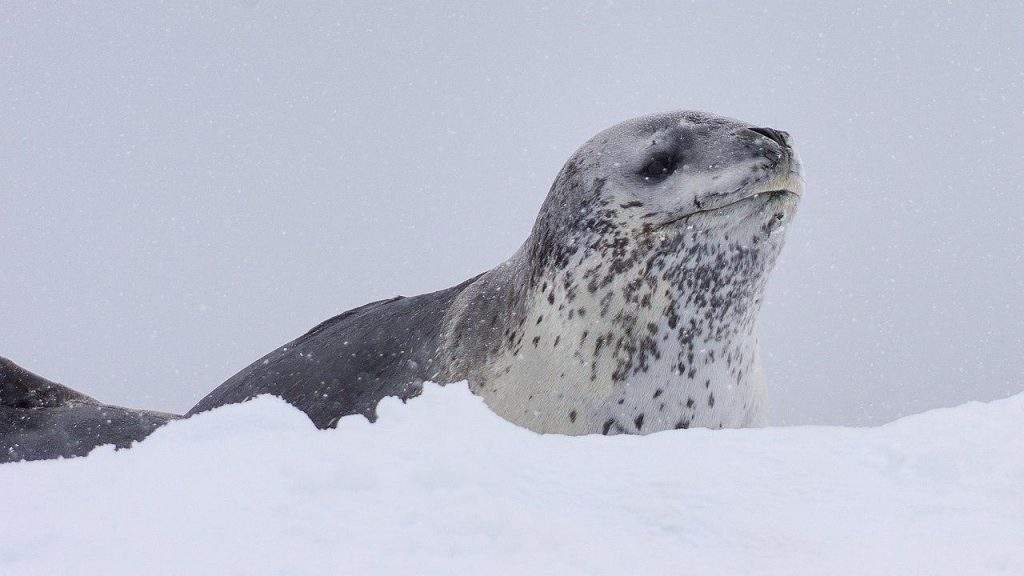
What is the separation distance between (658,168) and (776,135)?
0.58 meters

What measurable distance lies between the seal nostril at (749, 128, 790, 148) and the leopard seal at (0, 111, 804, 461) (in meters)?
0.01

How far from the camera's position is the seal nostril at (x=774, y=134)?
4.79m

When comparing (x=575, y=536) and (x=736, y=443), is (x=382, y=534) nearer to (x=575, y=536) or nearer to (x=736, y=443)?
(x=575, y=536)

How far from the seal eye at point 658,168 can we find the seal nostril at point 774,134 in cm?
42

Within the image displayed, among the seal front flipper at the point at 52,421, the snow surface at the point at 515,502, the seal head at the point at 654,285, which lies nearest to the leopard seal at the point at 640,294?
the seal head at the point at 654,285

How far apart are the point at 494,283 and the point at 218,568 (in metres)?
3.93

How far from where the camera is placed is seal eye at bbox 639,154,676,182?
4.95 metres

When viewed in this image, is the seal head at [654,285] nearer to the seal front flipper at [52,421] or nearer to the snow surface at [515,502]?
the snow surface at [515,502]

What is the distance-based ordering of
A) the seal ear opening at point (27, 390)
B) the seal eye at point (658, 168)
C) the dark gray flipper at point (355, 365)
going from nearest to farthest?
the seal eye at point (658, 168), the dark gray flipper at point (355, 365), the seal ear opening at point (27, 390)

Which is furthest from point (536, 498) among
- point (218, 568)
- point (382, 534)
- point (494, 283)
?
point (494, 283)

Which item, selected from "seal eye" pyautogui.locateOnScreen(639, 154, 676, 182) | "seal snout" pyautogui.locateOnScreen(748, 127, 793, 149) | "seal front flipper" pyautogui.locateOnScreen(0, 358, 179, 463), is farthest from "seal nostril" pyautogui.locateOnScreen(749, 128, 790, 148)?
"seal front flipper" pyautogui.locateOnScreen(0, 358, 179, 463)

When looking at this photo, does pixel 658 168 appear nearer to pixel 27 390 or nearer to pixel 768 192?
pixel 768 192

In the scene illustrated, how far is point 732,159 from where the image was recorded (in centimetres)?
474

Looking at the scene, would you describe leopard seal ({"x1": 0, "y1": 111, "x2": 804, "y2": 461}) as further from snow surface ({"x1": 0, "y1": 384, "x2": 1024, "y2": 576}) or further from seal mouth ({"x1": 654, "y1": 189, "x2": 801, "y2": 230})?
snow surface ({"x1": 0, "y1": 384, "x2": 1024, "y2": 576})
